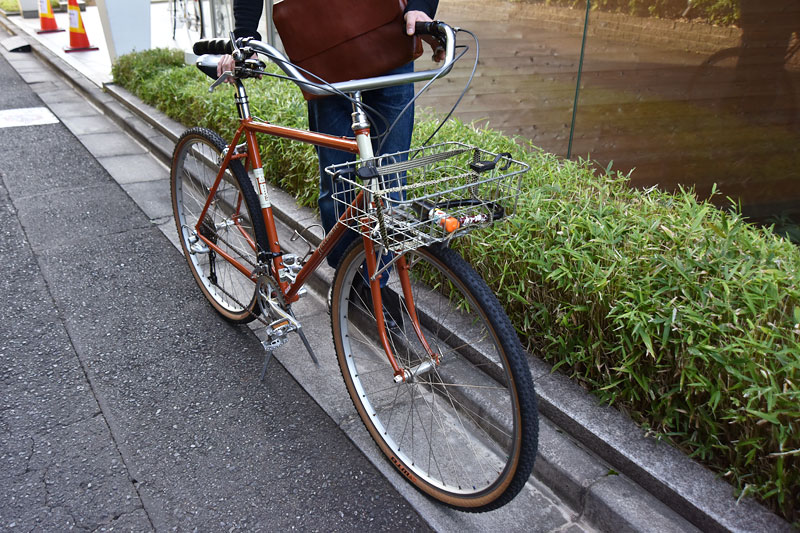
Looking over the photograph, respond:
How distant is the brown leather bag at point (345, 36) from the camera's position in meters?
2.35

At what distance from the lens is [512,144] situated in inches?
156

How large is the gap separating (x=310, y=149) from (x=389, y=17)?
1.93 meters

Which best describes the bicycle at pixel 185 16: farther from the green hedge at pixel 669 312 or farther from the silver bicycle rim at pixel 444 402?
the silver bicycle rim at pixel 444 402

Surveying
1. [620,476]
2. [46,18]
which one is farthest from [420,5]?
[46,18]

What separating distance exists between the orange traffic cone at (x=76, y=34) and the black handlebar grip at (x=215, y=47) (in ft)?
33.7

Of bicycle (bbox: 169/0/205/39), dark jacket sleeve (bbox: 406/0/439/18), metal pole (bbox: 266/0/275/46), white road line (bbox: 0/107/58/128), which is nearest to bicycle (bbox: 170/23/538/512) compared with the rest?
dark jacket sleeve (bbox: 406/0/439/18)

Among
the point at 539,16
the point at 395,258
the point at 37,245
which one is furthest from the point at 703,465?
the point at 37,245

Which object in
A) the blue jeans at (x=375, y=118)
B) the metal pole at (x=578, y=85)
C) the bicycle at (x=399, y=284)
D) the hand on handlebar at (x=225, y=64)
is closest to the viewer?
the bicycle at (x=399, y=284)

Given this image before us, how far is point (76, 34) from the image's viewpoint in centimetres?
1114

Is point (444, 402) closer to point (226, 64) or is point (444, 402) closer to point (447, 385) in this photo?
point (447, 385)

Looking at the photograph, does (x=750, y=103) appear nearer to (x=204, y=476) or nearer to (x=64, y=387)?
(x=204, y=476)

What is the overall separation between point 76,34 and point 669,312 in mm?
12057

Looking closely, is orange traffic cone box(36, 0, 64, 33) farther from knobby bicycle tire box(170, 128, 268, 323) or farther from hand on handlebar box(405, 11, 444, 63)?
hand on handlebar box(405, 11, 444, 63)

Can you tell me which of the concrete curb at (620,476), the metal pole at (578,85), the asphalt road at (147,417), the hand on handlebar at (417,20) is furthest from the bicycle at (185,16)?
the concrete curb at (620,476)
